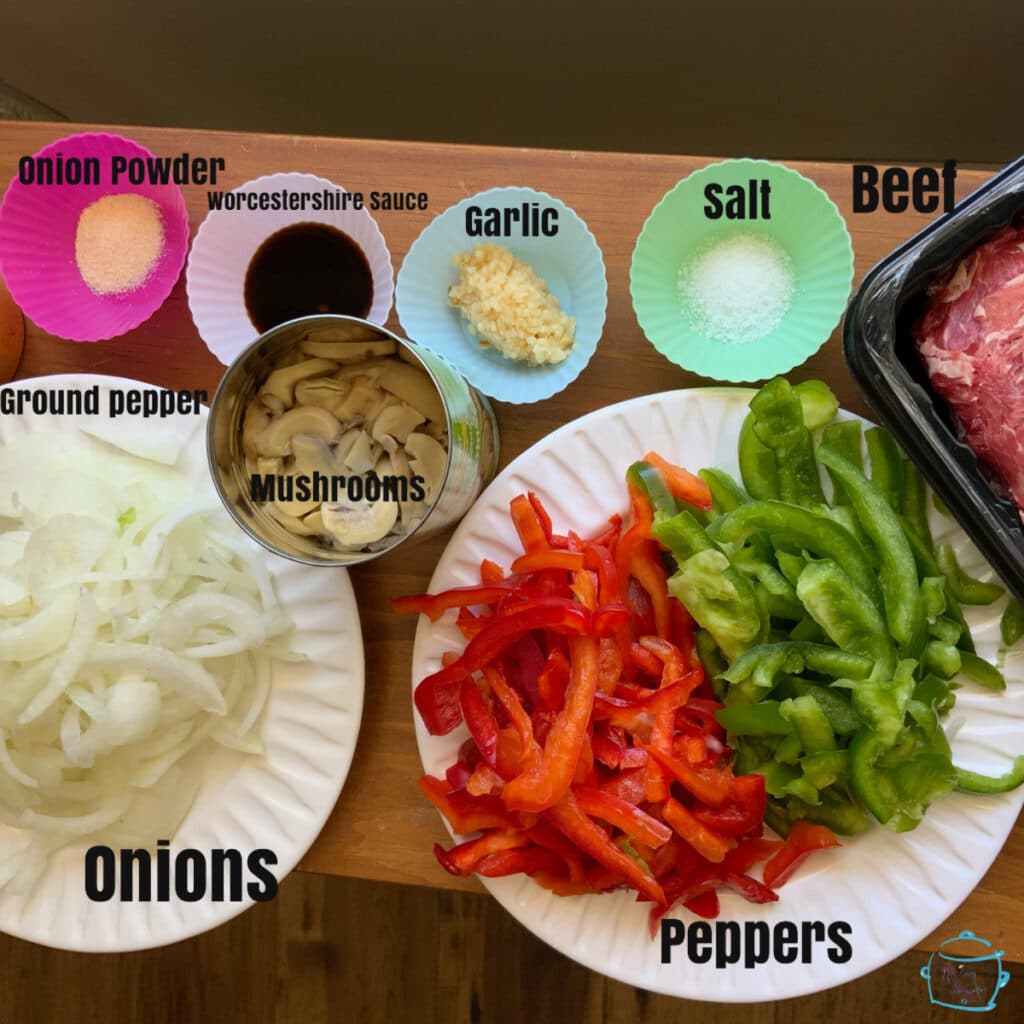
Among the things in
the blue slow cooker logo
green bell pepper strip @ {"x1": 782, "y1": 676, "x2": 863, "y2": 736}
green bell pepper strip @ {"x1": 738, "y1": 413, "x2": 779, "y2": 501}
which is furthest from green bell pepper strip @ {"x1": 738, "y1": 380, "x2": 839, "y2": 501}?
the blue slow cooker logo

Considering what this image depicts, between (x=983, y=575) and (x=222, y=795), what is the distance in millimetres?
945

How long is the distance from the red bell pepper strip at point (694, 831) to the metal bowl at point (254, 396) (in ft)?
1.32

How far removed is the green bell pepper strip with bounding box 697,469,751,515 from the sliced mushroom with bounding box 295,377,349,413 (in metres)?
0.43

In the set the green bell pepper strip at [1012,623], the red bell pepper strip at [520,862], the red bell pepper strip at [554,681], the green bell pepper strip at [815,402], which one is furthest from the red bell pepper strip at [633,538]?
the green bell pepper strip at [1012,623]

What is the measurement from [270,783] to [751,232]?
90 cm

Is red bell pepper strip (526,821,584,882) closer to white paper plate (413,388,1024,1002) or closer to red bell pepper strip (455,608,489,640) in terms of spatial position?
white paper plate (413,388,1024,1002)

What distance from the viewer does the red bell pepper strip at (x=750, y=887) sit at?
1.02m

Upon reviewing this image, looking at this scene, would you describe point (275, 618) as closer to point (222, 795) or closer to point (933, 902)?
point (222, 795)

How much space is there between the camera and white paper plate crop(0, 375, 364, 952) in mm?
1093

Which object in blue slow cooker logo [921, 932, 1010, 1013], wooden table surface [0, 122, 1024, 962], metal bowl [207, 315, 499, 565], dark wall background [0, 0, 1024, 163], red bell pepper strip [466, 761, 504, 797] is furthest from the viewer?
blue slow cooker logo [921, 932, 1010, 1013]

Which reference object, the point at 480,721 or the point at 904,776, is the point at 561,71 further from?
the point at 904,776

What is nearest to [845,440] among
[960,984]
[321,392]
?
[321,392]

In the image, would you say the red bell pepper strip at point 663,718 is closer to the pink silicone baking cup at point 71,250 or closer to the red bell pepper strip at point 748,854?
the red bell pepper strip at point 748,854

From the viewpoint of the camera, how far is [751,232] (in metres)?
1.10
